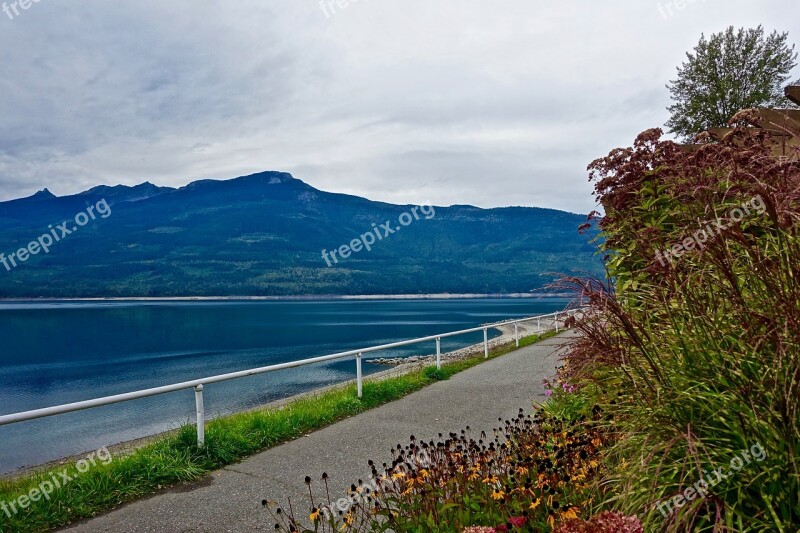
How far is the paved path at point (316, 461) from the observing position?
4.73 m

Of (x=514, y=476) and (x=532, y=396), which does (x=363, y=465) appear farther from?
(x=532, y=396)

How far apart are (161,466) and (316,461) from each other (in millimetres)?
1679

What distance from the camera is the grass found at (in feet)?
15.9

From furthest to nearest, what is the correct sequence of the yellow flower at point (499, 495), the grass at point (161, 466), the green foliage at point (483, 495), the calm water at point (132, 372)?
1. the calm water at point (132, 372)
2. the grass at point (161, 466)
3. the yellow flower at point (499, 495)
4. the green foliage at point (483, 495)

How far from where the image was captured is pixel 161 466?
18.9ft

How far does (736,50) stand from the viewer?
22.3 metres

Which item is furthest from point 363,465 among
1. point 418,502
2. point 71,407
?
point 71,407

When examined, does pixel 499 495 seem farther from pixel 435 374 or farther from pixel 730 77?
pixel 730 77

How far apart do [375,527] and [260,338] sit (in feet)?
223

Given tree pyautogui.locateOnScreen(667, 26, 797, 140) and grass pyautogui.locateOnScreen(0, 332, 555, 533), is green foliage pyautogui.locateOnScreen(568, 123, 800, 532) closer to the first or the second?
grass pyautogui.locateOnScreen(0, 332, 555, 533)

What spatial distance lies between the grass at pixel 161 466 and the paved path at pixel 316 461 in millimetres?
208

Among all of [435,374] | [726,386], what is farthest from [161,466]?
[435,374]

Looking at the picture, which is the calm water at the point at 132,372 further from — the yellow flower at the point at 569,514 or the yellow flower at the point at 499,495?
the yellow flower at the point at 569,514

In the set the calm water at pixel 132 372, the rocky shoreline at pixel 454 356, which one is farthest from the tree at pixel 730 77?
the calm water at pixel 132 372
